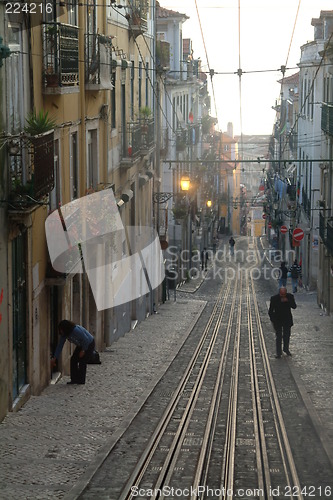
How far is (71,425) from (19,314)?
196 centimetres

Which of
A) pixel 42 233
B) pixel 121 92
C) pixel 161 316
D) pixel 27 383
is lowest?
pixel 161 316

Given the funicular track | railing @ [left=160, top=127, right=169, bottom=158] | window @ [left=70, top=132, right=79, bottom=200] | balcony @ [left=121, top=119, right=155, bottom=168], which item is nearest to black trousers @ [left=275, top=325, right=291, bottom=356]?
the funicular track

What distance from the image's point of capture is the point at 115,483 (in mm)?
9133

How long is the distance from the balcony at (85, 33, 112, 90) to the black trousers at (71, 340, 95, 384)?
5983 mm

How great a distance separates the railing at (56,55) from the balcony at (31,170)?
1310 mm

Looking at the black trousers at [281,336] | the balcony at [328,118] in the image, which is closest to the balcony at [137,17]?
the balcony at [328,118]

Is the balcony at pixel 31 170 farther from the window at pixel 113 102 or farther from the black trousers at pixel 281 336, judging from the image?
the window at pixel 113 102

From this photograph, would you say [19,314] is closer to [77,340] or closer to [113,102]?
[77,340]

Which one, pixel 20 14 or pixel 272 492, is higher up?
pixel 20 14

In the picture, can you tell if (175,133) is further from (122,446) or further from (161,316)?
(122,446)

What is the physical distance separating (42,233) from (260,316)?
1577 centimetres

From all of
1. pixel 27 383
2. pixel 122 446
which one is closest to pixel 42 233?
pixel 27 383

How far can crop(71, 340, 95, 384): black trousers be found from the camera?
1410cm

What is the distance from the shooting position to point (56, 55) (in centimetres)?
A: 1375
